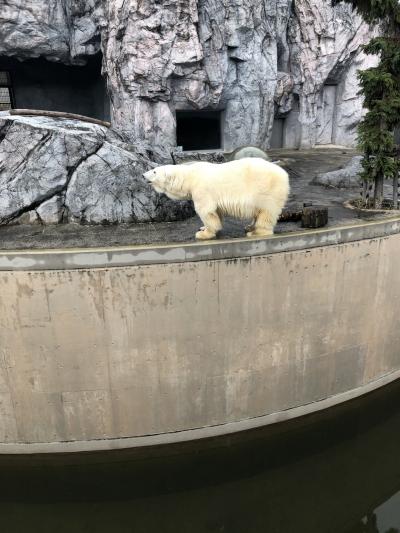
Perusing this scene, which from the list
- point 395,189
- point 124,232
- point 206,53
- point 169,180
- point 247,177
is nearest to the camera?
point 247,177

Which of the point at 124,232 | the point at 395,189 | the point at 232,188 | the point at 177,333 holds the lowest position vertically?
the point at 177,333

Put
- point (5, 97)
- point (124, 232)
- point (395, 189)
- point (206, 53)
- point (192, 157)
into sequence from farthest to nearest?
point (5, 97), point (206, 53), point (192, 157), point (395, 189), point (124, 232)

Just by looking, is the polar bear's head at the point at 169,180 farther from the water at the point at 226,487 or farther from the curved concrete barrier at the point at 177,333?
the water at the point at 226,487

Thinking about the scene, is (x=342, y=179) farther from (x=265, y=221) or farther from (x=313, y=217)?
(x=265, y=221)

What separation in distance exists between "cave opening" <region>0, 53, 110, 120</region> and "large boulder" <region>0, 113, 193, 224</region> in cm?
1345

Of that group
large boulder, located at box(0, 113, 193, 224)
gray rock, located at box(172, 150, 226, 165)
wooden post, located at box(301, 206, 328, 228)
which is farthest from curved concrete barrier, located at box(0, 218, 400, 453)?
gray rock, located at box(172, 150, 226, 165)

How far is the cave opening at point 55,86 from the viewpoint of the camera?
66.7 ft

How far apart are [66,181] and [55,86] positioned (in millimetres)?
16399

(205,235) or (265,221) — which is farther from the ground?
(265,221)

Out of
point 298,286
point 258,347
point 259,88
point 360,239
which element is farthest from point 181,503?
point 259,88

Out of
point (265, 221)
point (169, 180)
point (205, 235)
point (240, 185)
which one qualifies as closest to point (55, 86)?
point (169, 180)

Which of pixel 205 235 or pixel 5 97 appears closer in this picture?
pixel 205 235

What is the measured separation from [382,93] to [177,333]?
20.4 feet

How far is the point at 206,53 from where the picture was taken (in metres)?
17.7
